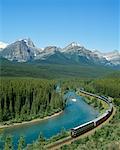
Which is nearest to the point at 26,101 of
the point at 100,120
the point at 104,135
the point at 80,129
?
the point at 100,120

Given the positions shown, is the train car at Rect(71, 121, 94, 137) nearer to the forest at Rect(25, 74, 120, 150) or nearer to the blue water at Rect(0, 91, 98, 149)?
the forest at Rect(25, 74, 120, 150)

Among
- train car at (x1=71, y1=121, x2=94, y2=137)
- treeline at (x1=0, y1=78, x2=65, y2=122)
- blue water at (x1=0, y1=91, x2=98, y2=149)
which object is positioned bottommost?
blue water at (x1=0, y1=91, x2=98, y2=149)

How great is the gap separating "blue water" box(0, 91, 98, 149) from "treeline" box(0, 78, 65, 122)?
7.18ft

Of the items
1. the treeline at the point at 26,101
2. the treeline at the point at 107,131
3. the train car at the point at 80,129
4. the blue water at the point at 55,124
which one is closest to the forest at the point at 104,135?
the treeline at the point at 107,131

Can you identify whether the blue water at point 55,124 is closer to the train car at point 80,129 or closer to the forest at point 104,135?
the train car at point 80,129

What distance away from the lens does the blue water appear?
42506 mm

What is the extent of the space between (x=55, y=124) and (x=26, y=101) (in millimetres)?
7508

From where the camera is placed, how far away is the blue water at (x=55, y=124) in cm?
4251

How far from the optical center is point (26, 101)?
55188 millimetres

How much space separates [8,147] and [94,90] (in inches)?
2634

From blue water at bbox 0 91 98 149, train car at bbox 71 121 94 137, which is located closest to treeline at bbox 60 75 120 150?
train car at bbox 71 121 94 137

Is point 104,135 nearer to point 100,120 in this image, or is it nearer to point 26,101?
point 100,120

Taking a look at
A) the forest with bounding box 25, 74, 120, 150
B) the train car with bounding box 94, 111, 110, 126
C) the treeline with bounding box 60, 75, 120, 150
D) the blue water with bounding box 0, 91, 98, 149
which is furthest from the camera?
the train car with bounding box 94, 111, 110, 126

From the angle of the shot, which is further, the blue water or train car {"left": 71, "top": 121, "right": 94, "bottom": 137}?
the blue water
